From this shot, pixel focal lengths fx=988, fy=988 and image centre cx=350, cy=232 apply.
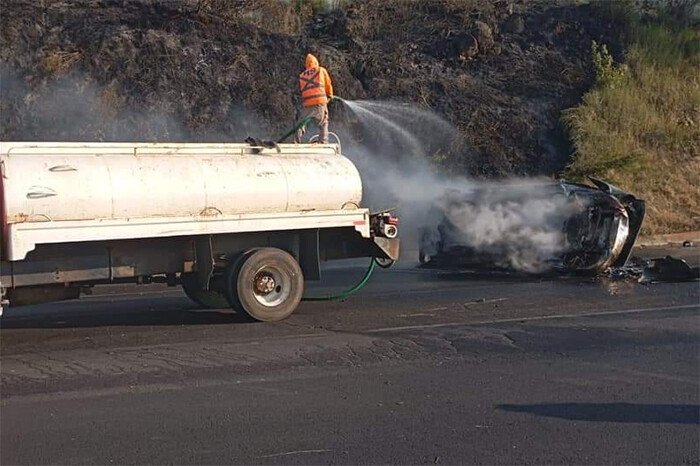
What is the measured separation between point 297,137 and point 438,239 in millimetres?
3154

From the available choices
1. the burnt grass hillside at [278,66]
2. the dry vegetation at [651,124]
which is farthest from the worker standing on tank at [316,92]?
the dry vegetation at [651,124]

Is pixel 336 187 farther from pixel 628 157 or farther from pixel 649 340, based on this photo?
pixel 628 157

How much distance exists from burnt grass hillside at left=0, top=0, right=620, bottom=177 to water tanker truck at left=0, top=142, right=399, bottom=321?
10.4 meters

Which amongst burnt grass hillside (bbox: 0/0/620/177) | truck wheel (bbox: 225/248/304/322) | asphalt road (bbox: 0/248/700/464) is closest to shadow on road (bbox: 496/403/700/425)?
asphalt road (bbox: 0/248/700/464)

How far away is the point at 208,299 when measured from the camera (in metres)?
11.9

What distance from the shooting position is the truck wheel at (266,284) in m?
10.9

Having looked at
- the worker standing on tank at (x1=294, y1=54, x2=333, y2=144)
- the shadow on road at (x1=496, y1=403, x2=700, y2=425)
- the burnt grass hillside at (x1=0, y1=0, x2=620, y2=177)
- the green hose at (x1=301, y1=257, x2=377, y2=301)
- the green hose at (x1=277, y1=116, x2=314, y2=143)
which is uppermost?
the burnt grass hillside at (x1=0, y1=0, x2=620, y2=177)

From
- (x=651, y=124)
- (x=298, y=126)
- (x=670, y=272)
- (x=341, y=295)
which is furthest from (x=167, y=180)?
(x=651, y=124)

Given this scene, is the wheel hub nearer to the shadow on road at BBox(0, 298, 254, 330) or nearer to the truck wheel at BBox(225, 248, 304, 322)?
the truck wheel at BBox(225, 248, 304, 322)

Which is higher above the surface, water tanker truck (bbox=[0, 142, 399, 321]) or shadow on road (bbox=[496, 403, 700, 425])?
water tanker truck (bbox=[0, 142, 399, 321])

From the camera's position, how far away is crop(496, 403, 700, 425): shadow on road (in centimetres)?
696

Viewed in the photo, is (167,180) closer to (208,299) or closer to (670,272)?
(208,299)

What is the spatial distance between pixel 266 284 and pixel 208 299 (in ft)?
3.86

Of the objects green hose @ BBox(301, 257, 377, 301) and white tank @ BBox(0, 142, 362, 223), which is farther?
green hose @ BBox(301, 257, 377, 301)
